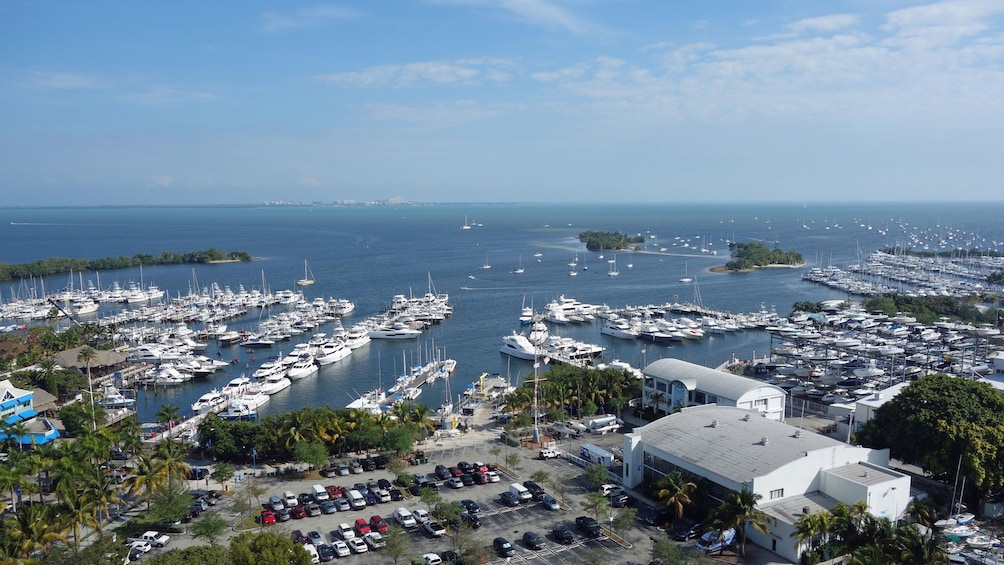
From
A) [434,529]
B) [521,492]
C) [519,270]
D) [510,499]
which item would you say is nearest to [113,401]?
[434,529]

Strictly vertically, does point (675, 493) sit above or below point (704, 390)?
below

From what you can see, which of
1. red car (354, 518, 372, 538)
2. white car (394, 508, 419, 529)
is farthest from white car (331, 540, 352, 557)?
white car (394, 508, 419, 529)

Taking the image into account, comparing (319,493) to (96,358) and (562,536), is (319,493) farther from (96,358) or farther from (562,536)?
(96,358)

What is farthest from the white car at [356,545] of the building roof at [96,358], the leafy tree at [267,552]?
the building roof at [96,358]

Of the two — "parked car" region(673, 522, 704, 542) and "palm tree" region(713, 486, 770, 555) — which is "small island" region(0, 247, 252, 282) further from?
"palm tree" region(713, 486, 770, 555)

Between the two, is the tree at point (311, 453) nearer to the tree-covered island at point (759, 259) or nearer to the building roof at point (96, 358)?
the building roof at point (96, 358)

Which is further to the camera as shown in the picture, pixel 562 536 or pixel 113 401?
pixel 113 401

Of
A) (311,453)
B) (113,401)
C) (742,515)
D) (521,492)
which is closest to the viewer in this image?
(742,515)
